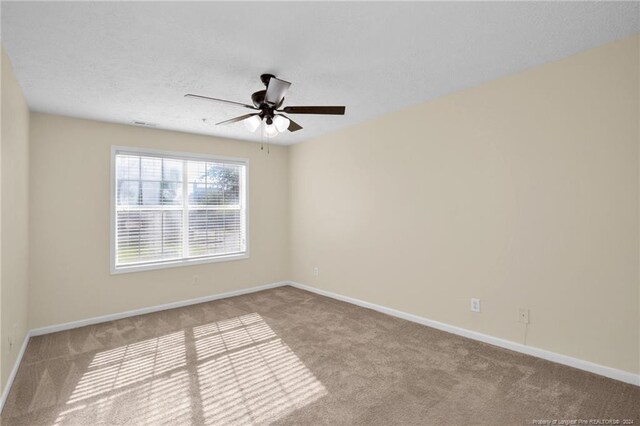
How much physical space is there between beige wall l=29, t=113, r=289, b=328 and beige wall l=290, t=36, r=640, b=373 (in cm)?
263

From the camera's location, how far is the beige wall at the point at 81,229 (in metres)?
3.60

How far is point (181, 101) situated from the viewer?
334 centimetres

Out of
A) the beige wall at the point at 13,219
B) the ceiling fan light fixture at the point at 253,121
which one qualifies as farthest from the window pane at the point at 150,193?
the ceiling fan light fixture at the point at 253,121

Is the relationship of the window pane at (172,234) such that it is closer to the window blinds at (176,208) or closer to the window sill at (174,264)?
the window blinds at (176,208)

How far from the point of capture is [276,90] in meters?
2.44

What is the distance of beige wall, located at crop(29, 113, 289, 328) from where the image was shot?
3.60m

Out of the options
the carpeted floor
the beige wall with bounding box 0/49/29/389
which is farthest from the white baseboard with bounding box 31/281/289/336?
the beige wall with bounding box 0/49/29/389

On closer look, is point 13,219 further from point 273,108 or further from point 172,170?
point 273,108

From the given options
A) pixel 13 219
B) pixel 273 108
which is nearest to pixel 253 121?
pixel 273 108

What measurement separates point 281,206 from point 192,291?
1974 millimetres

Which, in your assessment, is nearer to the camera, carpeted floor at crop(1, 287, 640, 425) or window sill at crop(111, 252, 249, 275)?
carpeted floor at crop(1, 287, 640, 425)

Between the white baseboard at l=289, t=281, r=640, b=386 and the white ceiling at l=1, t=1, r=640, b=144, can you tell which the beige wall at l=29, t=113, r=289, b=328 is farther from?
the white baseboard at l=289, t=281, r=640, b=386

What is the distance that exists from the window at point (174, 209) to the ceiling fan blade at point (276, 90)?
2.53 m

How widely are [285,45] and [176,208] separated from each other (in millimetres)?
3132
